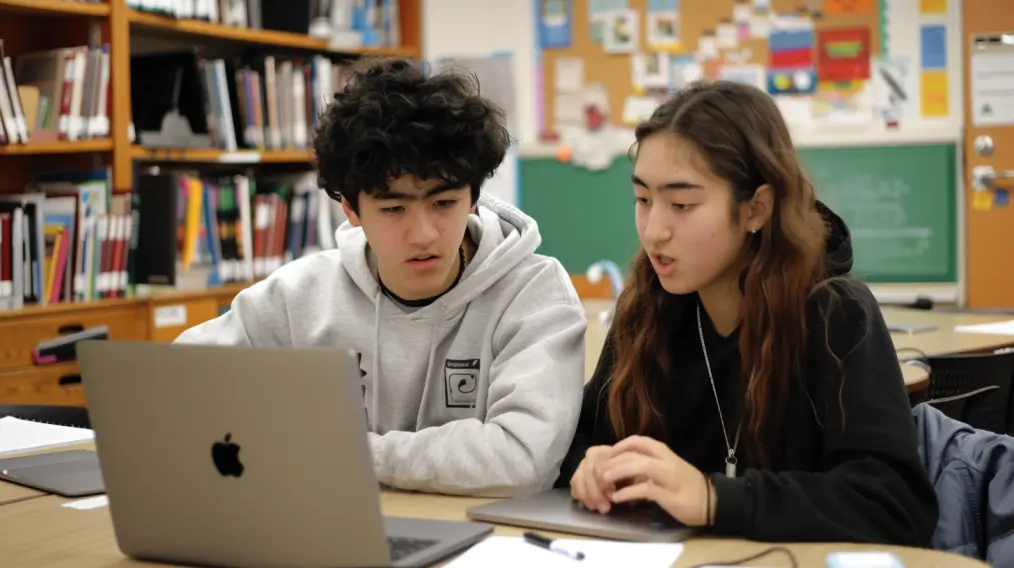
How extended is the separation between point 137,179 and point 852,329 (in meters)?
3.23

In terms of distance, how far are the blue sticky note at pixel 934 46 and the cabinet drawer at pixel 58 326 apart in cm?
326

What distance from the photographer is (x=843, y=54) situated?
16.3ft

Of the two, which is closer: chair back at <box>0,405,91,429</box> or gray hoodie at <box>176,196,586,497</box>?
gray hoodie at <box>176,196,586,497</box>

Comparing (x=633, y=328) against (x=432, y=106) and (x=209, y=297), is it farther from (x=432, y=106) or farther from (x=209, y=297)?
(x=209, y=297)

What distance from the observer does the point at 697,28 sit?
17.0 ft

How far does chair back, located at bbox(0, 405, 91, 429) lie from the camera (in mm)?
2381

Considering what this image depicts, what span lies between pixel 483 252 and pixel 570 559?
0.70m

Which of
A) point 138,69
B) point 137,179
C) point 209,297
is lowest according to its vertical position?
point 209,297

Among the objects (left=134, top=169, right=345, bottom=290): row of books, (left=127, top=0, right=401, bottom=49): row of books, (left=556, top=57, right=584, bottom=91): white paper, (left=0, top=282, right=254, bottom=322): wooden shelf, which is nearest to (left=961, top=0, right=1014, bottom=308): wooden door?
(left=556, top=57, right=584, bottom=91): white paper

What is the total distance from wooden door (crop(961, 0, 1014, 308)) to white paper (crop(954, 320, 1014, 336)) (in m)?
1.38

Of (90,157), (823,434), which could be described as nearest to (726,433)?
(823,434)

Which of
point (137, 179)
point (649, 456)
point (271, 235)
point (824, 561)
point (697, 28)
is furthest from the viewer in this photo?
point (697, 28)

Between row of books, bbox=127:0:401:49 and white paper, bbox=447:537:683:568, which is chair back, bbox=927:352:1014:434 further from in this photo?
row of books, bbox=127:0:401:49

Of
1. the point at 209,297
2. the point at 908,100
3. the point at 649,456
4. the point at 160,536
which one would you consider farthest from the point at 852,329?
the point at 908,100
